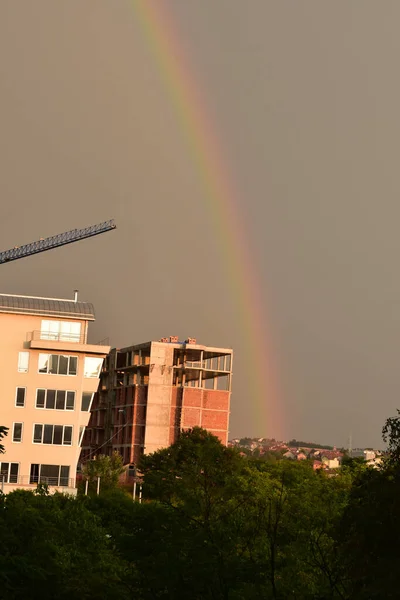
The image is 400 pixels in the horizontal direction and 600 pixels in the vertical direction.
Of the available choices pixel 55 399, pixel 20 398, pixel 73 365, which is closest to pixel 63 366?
pixel 73 365

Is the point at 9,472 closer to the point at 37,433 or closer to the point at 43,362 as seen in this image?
the point at 37,433

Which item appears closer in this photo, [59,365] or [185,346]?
[59,365]

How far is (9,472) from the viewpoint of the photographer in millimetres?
85312

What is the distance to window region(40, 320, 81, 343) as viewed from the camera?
88562mm

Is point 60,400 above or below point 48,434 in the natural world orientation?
above

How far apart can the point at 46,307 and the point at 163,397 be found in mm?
49707

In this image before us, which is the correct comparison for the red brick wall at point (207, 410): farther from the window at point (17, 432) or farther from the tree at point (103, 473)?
the window at point (17, 432)

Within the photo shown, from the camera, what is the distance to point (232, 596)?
89.9 feet

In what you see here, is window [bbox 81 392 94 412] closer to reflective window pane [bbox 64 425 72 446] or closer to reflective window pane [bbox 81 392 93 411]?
reflective window pane [bbox 81 392 93 411]

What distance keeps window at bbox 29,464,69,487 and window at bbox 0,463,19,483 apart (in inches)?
48.8

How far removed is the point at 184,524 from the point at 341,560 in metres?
5.18

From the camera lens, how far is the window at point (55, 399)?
8744cm

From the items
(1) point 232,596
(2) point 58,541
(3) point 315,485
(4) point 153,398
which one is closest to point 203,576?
(1) point 232,596

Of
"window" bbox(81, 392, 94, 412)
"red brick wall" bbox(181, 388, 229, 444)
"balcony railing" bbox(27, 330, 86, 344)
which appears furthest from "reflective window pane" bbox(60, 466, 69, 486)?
"red brick wall" bbox(181, 388, 229, 444)
